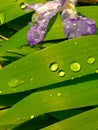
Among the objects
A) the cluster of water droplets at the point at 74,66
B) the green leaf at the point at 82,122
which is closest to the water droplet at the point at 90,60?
the cluster of water droplets at the point at 74,66

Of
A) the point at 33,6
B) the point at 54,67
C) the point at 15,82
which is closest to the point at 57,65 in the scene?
the point at 54,67

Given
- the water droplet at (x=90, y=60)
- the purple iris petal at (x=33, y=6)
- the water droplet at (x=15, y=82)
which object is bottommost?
the water droplet at (x=15, y=82)

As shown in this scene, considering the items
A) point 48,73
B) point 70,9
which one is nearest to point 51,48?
point 48,73

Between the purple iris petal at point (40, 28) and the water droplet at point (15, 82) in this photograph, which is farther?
the purple iris petal at point (40, 28)

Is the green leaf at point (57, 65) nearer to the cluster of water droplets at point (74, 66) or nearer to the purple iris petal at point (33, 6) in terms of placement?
the cluster of water droplets at point (74, 66)

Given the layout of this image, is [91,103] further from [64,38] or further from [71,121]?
[64,38]

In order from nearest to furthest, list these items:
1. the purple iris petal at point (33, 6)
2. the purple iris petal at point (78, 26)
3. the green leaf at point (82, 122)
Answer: the green leaf at point (82, 122), the purple iris petal at point (78, 26), the purple iris petal at point (33, 6)

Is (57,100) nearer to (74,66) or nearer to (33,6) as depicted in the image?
(74,66)

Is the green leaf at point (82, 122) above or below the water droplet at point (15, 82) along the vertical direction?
below
